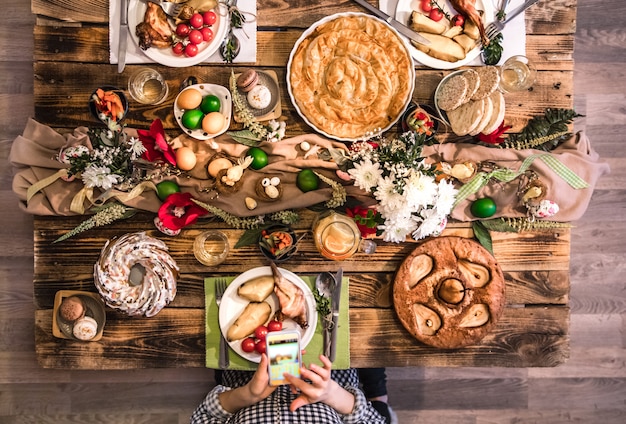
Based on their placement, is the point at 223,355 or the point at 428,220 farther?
the point at 223,355

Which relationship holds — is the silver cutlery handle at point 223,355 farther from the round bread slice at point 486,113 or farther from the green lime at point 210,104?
the round bread slice at point 486,113

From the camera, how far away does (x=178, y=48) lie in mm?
1847

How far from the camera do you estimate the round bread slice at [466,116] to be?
5.90ft

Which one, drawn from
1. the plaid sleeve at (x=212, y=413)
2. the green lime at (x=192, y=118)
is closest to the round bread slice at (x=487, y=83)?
the green lime at (x=192, y=118)

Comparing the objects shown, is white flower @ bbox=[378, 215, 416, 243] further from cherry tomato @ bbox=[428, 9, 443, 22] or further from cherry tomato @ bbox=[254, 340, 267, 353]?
cherry tomato @ bbox=[428, 9, 443, 22]

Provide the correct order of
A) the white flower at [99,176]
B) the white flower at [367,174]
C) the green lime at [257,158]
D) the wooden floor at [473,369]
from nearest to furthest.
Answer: the white flower at [367,174], the white flower at [99,176], the green lime at [257,158], the wooden floor at [473,369]

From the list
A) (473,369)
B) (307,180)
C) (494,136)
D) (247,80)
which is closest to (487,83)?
(494,136)

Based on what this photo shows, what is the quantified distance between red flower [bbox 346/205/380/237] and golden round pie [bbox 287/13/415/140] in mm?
284

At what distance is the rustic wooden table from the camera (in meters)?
1.89

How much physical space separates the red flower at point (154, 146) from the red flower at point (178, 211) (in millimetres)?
142

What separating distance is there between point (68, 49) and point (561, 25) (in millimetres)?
1987

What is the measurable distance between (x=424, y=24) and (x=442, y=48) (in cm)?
12

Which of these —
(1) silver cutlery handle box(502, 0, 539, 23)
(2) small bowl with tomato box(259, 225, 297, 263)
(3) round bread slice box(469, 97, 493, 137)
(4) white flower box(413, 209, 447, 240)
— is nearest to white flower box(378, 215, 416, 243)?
(4) white flower box(413, 209, 447, 240)

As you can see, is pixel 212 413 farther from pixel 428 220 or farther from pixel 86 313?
pixel 428 220
